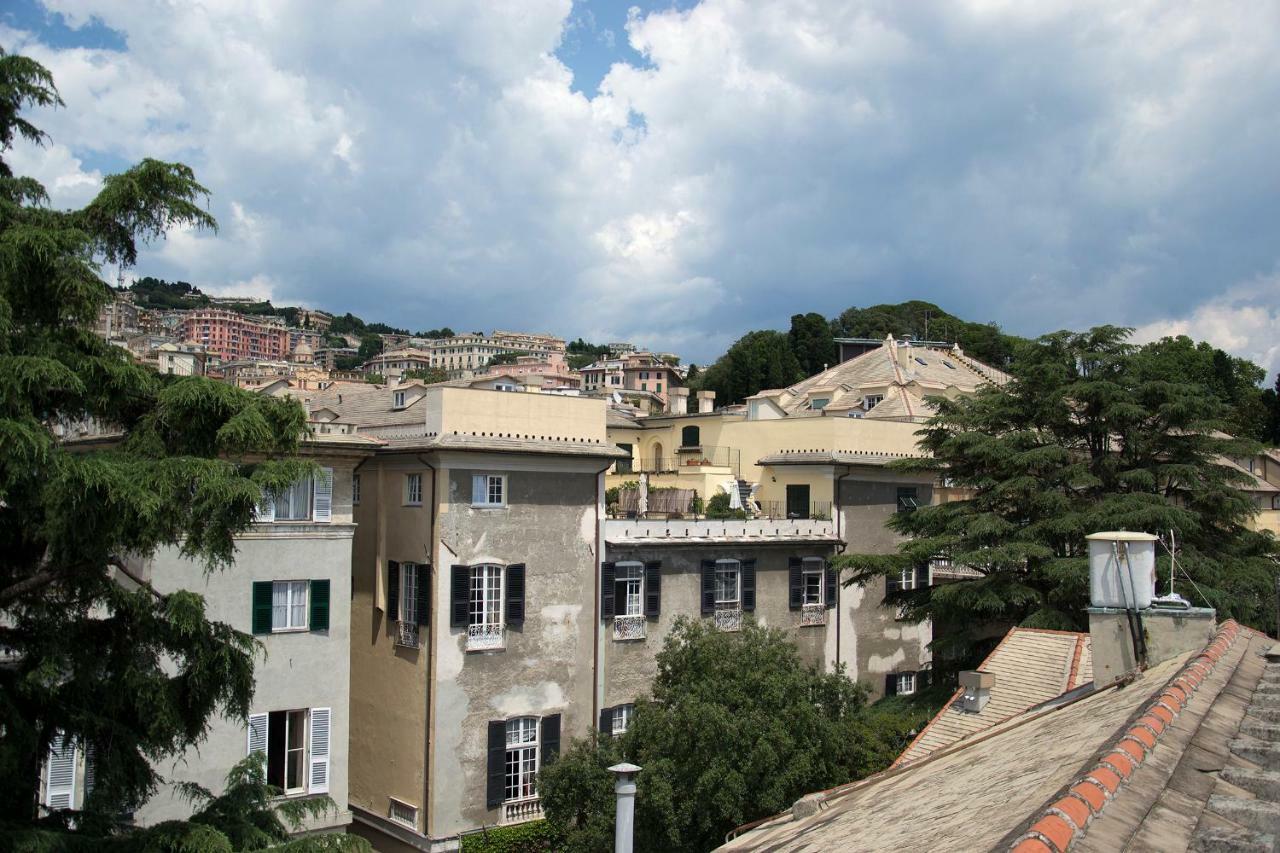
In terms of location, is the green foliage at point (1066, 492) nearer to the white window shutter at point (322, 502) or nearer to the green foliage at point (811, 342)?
the white window shutter at point (322, 502)

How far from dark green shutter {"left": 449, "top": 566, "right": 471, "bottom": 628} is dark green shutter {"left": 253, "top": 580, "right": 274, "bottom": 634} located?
182 inches

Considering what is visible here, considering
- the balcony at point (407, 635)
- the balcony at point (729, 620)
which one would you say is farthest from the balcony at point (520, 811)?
the balcony at point (729, 620)

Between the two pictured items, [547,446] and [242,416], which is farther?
[547,446]

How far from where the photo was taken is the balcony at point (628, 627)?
30317 millimetres

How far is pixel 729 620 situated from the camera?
106 ft

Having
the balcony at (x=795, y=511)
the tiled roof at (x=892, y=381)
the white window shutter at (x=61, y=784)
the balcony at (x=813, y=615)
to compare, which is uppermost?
the tiled roof at (x=892, y=381)

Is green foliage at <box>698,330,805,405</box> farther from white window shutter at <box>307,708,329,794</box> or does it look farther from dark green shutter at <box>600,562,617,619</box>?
white window shutter at <box>307,708,329,794</box>

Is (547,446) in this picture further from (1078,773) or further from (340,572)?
(1078,773)

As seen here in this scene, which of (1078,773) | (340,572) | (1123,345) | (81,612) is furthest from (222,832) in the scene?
(1123,345)

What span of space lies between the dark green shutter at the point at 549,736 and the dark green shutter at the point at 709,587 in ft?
18.6

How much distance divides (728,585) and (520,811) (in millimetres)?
8948

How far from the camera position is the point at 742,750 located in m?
22.5

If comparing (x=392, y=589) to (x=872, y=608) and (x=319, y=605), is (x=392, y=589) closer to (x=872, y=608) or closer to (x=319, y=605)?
(x=319, y=605)

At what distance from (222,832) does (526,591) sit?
57.5 feet
